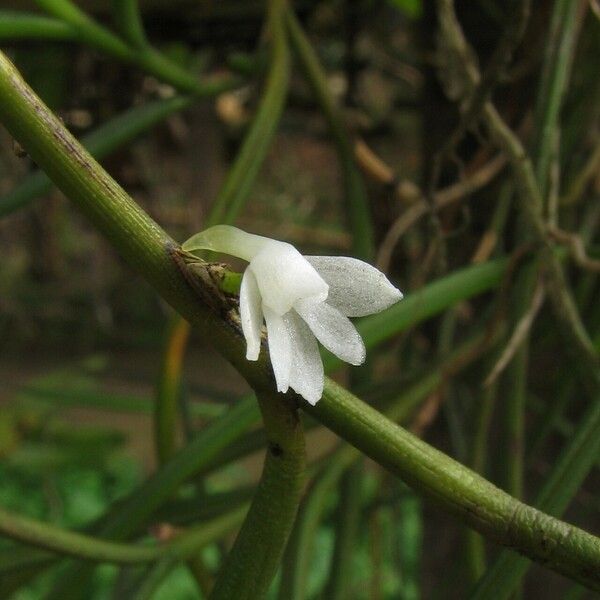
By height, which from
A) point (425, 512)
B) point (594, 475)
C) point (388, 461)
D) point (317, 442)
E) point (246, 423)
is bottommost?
point (317, 442)

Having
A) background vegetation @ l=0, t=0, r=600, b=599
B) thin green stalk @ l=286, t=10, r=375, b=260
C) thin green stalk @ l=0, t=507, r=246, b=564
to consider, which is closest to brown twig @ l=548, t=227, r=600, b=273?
background vegetation @ l=0, t=0, r=600, b=599

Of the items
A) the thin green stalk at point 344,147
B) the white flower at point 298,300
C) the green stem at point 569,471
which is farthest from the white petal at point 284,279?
the thin green stalk at point 344,147

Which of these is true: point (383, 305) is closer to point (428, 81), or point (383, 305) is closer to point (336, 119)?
point (336, 119)

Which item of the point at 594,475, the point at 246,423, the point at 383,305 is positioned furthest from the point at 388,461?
the point at 594,475

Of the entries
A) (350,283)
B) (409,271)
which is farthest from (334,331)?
(409,271)

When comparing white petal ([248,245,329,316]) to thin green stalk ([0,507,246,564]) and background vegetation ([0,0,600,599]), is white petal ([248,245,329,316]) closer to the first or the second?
background vegetation ([0,0,600,599])

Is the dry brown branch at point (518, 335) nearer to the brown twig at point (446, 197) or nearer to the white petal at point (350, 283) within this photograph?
the brown twig at point (446, 197)
